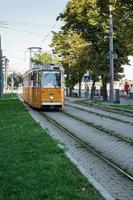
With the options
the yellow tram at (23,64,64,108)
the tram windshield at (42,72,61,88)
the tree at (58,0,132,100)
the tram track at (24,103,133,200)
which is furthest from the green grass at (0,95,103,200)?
the tree at (58,0,132,100)

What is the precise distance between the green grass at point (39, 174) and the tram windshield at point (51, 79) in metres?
21.9

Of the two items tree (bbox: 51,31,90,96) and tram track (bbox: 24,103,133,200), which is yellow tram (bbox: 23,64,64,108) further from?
tree (bbox: 51,31,90,96)

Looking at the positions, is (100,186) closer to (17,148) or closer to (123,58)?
(17,148)

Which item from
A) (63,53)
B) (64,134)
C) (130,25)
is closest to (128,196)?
(64,134)

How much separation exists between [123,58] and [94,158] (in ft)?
152

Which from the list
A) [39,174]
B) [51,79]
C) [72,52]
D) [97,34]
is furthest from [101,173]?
[72,52]

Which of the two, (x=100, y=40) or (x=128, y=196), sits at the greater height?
(x=100, y=40)

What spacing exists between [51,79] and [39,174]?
93.3 ft

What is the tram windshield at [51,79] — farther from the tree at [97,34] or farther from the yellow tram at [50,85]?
the tree at [97,34]

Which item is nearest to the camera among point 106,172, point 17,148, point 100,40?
point 106,172

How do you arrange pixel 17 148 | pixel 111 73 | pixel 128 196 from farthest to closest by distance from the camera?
pixel 111 73 → pixel 17 148 → pixel 128 196

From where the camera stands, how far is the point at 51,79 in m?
39.3

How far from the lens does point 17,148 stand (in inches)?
607

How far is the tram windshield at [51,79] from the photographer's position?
39.1 metres
